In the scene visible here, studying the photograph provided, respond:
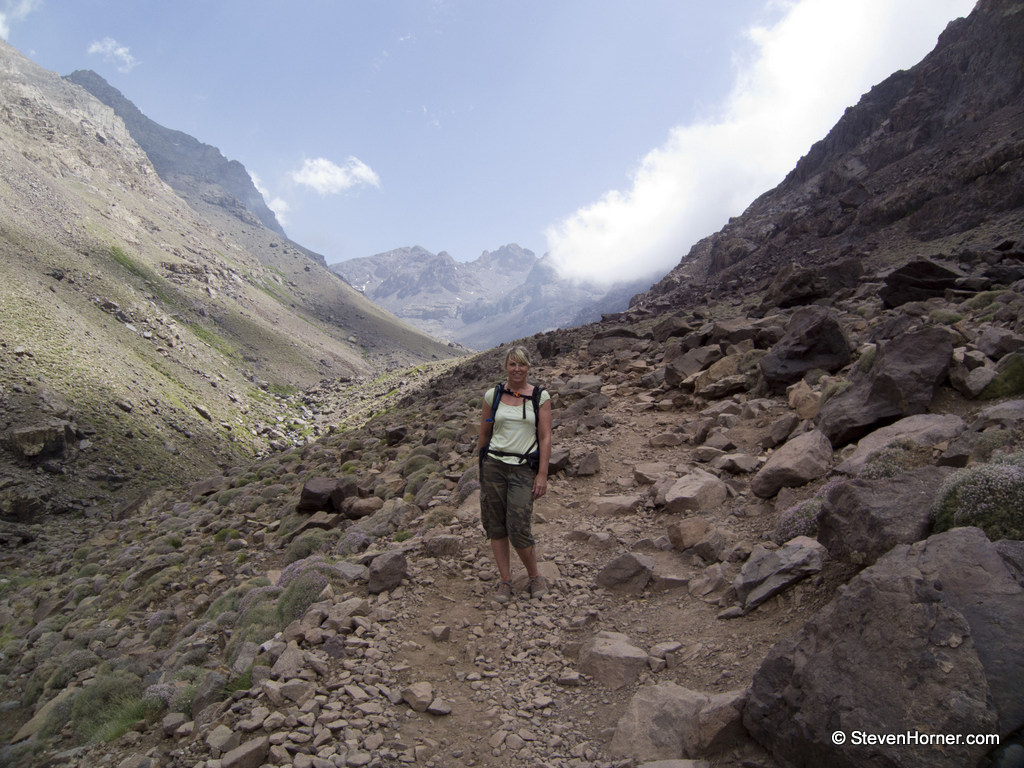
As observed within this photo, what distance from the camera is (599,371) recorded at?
21.4 metres

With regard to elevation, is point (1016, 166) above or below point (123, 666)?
above

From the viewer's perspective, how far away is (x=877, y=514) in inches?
198

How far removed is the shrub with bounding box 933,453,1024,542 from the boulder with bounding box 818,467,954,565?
186mm

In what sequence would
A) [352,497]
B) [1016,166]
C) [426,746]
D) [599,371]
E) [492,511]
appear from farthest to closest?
[1016,166], [599,371], [352,497], [492,511], [426,746]

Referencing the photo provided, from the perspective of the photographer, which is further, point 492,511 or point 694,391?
point 694,391

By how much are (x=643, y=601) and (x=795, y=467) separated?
10.7ft

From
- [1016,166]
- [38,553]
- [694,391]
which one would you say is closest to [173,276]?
[38,553]

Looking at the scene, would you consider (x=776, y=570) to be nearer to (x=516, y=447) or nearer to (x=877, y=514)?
(x=877, y=514)

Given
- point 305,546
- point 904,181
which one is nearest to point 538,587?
point 305,546

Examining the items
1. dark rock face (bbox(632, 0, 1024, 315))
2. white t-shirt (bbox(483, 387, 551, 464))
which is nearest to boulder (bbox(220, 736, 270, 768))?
white t-shirt (bbox(483, 387, 551, 464))

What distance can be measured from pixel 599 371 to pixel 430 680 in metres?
16.7

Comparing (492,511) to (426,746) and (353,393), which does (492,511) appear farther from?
(353,393)

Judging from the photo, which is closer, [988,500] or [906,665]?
[906,665]

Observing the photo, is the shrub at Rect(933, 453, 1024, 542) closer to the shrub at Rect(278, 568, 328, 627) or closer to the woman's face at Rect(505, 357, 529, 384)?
the woman's face at Rect(505, 357, 529, 384)
